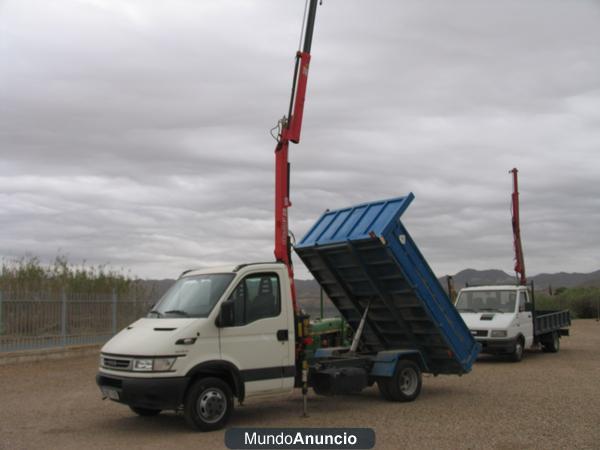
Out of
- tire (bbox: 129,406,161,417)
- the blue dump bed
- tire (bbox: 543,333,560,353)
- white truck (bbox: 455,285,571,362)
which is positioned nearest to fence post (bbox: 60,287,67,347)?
the blue dump bed

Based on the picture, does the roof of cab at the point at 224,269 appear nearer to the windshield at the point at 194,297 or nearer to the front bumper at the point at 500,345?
the windshield at the point at 194,297

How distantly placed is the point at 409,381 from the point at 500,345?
667 centimetres

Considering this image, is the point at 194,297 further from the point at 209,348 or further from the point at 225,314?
the point at 209,348

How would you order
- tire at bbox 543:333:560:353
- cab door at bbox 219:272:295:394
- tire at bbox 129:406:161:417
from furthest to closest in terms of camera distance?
tire at bbox 543:333:560:353 < tire at bbox 129:406:161:417 < cab door at bbox 219:272:295:394

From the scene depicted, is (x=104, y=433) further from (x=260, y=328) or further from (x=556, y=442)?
(x=556, y=442)

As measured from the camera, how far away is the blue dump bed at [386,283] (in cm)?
1109

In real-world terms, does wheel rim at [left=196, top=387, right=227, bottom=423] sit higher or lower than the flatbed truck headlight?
lower

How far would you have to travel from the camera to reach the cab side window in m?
9.70

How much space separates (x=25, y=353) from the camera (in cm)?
1866

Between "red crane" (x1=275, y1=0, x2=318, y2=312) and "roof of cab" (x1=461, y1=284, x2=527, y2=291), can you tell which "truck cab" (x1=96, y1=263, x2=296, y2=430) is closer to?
"red crane" (x1=275, y1=0, x2=318, y2=312)

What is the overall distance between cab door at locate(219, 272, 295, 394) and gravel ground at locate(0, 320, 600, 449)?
0.71 meters

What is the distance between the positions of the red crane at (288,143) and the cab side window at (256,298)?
1.55 feet

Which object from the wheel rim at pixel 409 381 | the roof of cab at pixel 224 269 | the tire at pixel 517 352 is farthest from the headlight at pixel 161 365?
the tire at pixel 517 352

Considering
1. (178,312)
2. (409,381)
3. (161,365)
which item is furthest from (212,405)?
(409,381)
